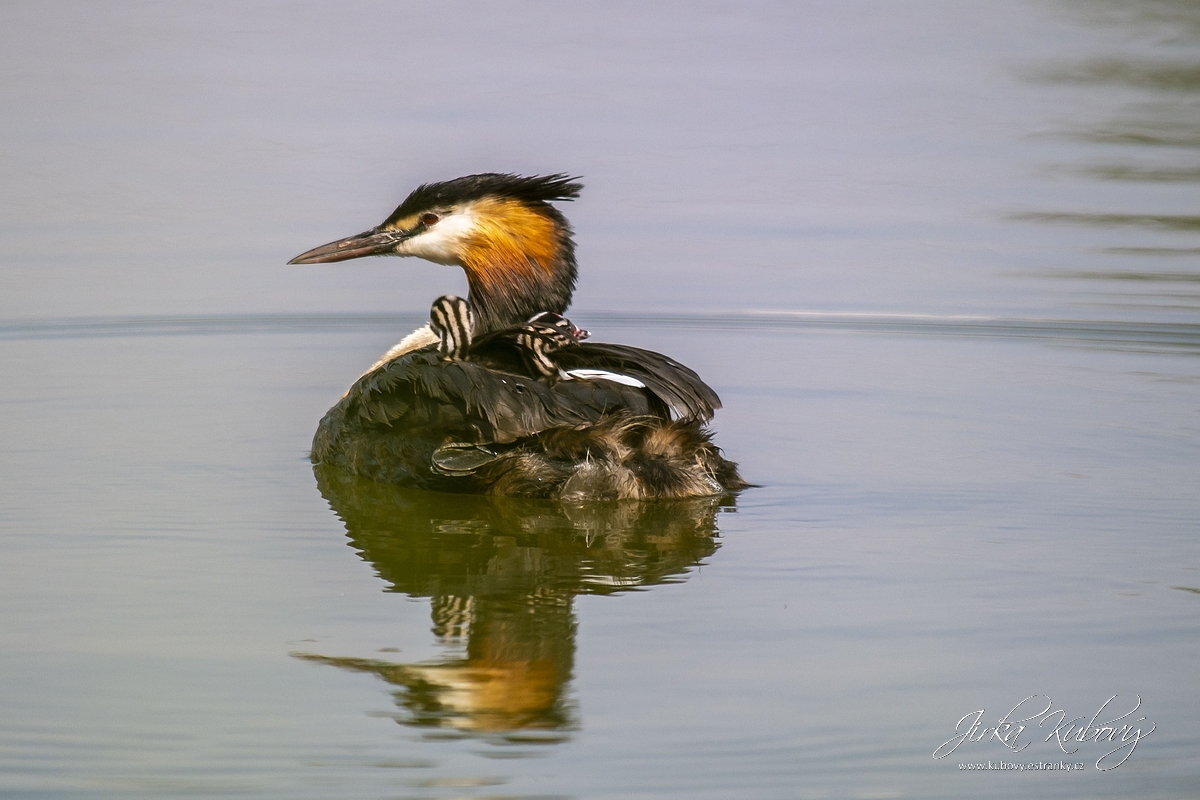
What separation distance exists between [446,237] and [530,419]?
1.28 metres

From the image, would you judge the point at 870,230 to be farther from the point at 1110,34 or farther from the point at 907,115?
the point at 1110,34

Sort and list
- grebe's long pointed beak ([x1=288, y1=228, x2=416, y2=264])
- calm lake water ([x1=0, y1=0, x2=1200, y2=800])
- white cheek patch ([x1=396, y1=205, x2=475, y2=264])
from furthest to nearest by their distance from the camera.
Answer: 1. grebe's long pointed beak ([x1=288, y1=228, x2=416, y2=264])
2. white cheek patch ([x1=396, y1=205, x2=475, y2=264])
3. calm lake water ([x1=0, y1=0, x2=1200, y2=800])

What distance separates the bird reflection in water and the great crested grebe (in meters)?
0.09

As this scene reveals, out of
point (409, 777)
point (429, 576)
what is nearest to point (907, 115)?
point (429, 576)

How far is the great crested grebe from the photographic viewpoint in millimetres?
5766

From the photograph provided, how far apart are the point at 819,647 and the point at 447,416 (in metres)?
1.94

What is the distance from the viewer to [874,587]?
4.86 metres

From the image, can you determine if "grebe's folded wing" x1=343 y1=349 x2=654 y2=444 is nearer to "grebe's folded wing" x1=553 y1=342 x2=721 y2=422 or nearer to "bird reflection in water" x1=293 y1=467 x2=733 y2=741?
"grebe's folded wing" x1=553 y1=342 x2=721 y2=422

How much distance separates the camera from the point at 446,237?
674 centimetres

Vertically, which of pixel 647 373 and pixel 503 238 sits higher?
pixel 503 238

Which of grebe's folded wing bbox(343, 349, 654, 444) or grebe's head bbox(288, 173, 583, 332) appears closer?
grebe's folded wing bbox(343, 349, 654, 444)
